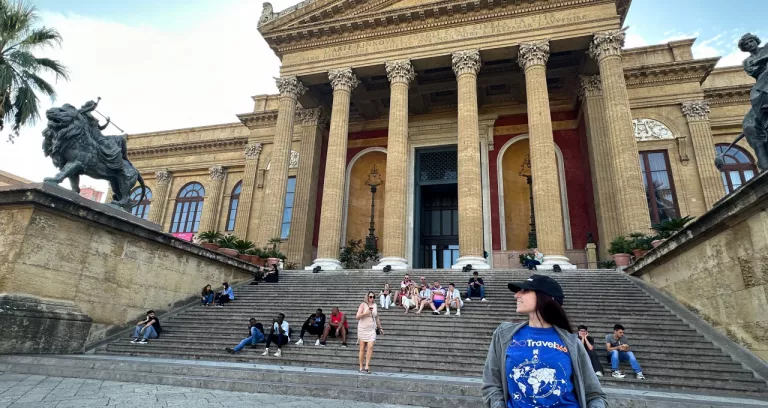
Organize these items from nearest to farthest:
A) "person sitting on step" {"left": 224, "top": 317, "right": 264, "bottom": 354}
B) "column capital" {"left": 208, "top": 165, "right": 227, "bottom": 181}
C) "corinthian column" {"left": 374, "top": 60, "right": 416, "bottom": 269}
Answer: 1. "person sitting on step" {"left": 224, "top": 317, "right": 264, "bottom": 354}
2. "corinthian column" {"left": 374, "top": 60, "right": 416, "bottom": 269}
3. "column capital" {"left": 208, "top": 165, "right": 227, "bottom": 181}

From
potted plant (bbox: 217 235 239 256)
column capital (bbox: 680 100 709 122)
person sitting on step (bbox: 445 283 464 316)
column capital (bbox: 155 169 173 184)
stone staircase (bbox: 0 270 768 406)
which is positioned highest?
column capital (bbox: 680 100 709 122)

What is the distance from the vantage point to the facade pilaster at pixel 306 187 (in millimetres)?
18594

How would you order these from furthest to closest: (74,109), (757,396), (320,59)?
(320,59) < (74,109) < (757,396)

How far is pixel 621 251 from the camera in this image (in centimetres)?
1230

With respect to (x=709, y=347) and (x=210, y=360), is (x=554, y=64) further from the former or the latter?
(x=210, y=360)

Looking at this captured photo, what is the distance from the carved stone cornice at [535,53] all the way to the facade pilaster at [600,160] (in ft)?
9.68

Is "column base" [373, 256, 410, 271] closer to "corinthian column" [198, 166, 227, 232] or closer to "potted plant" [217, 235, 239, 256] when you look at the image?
"potted plant" [217, 235, 239, 256]

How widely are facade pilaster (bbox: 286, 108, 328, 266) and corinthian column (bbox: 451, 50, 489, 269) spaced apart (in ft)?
24.9

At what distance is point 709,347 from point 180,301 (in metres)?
11.4

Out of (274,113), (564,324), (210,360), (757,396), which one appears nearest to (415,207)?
(274,113)

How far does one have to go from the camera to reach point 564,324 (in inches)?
73.7

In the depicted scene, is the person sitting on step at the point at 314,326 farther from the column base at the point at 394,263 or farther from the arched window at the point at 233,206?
the arched window at the point at 233,206

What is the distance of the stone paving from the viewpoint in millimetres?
4070

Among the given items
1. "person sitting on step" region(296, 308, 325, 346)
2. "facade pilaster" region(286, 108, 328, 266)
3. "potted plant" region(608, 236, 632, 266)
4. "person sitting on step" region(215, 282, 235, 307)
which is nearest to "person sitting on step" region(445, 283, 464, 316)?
"person sitting on step" region(296, 308, 325, 346)
